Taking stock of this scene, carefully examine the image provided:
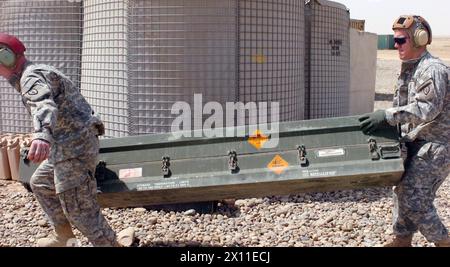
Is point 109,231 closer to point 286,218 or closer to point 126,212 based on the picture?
point 126,212

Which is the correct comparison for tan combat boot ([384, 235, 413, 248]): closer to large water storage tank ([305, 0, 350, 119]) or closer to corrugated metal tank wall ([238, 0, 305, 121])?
corrugated metal tank wall ([238, 0, 305, 121])

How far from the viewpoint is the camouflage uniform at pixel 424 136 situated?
3.23 meters

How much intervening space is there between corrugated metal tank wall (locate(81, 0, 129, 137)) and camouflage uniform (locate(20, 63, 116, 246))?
183 centimetres

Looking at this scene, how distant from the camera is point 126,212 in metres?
5.04

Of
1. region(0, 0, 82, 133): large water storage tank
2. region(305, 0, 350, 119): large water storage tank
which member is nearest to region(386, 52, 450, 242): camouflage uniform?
region(305, 0, 350, 119): large water storage tank

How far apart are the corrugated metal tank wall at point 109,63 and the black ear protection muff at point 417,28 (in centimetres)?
302

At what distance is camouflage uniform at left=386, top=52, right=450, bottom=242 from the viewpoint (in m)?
3.23

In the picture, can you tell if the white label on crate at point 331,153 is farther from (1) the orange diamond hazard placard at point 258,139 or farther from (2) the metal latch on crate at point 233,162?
(2) the metal latch on crate at point 233,162

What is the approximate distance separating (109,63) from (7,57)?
2279 millimetres

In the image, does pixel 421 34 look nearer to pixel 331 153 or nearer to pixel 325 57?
pixel 331 153

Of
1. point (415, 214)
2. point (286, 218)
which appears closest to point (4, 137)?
point (286, 218)

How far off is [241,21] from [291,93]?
1189mm

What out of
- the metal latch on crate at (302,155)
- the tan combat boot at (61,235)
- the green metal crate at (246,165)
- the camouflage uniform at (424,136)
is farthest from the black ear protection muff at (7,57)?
the camouflage uniform at (424,136)

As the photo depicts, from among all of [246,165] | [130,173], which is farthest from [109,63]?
[246,165]
